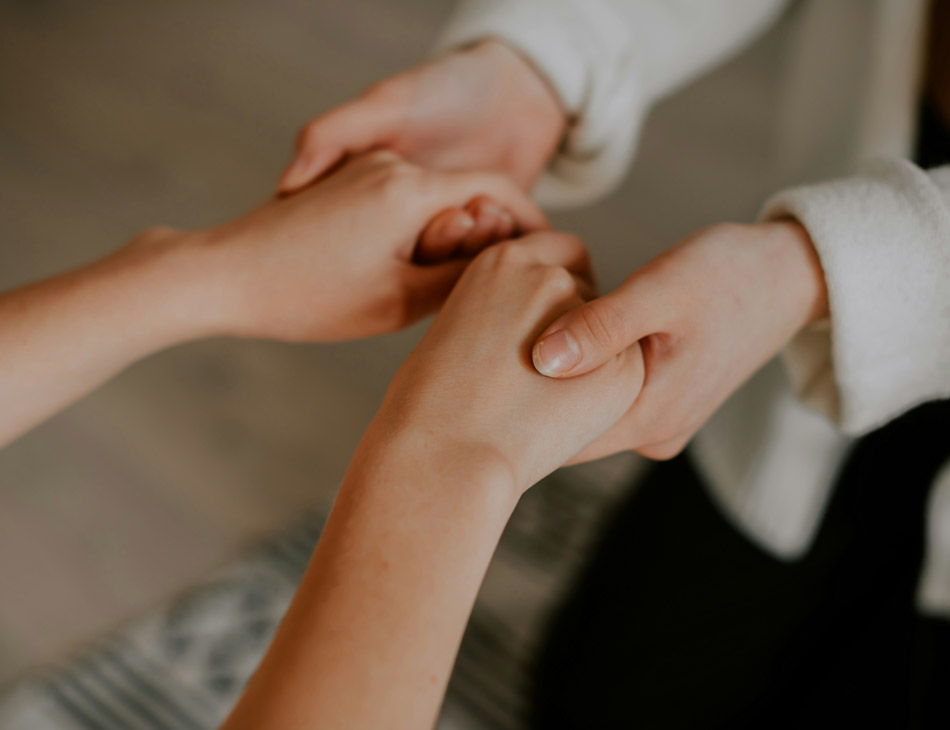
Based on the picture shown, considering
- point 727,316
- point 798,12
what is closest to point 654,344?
point 727,316

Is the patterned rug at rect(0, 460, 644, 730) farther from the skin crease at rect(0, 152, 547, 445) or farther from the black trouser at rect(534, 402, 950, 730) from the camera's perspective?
the skin crease at rect(0, 152, 547, 445)

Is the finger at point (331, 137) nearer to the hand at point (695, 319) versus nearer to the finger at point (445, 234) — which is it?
the finger at point (445, 234)

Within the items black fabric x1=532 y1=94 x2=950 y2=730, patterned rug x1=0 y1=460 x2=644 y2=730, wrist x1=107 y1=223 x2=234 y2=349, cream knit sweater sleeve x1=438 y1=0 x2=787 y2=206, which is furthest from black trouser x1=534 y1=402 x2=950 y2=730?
wrist x1=107 y1=223 x2=234 y2=349

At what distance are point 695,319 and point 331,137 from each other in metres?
0.36

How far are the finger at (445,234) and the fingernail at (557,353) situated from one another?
175 millimetres

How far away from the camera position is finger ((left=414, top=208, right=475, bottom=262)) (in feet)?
1.85

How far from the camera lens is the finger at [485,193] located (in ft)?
1.88

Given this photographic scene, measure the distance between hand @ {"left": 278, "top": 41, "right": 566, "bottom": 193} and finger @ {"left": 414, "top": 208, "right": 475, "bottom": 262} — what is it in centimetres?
13

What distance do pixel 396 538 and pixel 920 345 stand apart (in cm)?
37

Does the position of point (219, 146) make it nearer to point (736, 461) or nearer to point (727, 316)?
point (736, 461)

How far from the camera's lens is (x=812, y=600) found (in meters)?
0.75

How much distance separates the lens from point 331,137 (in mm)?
616

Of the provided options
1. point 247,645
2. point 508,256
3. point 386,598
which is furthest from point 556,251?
point 247,645

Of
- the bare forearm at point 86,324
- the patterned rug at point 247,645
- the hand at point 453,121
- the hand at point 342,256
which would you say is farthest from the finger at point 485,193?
the patterned rug at point 247,645
